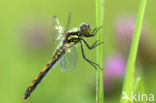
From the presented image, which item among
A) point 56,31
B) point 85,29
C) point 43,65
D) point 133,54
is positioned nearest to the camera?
point 133,54

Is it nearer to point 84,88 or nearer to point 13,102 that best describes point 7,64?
point 13,102

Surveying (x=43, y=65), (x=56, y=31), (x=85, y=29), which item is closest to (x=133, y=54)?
(x=85, y=29)

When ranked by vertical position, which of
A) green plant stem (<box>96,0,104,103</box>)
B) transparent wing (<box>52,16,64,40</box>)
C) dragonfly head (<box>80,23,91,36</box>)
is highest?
transparent wing (<box>52,16,64,40</box>)

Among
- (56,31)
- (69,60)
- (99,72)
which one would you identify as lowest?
(99,72)

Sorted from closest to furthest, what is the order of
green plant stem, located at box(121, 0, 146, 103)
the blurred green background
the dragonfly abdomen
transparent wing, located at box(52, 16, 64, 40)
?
green plant stem, located at box(121, 0, 146, 103) < the dragonfly abdomen < transparent wing, located at box(52, 16, 64, 40) < the blurred green background

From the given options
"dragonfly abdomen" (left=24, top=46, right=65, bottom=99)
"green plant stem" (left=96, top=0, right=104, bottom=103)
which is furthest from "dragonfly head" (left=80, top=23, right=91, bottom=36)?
"green plant stem" (left=96, top=0, right=104, bottom=103)

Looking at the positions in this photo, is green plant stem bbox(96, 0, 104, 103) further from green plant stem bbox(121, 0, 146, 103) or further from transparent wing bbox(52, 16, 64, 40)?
transparent wing bbox(52, 16, 64, 40)

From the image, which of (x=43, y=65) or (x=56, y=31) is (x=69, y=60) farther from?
(x=43, y=65)

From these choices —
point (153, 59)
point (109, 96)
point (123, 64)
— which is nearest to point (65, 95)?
point (109, 96)
